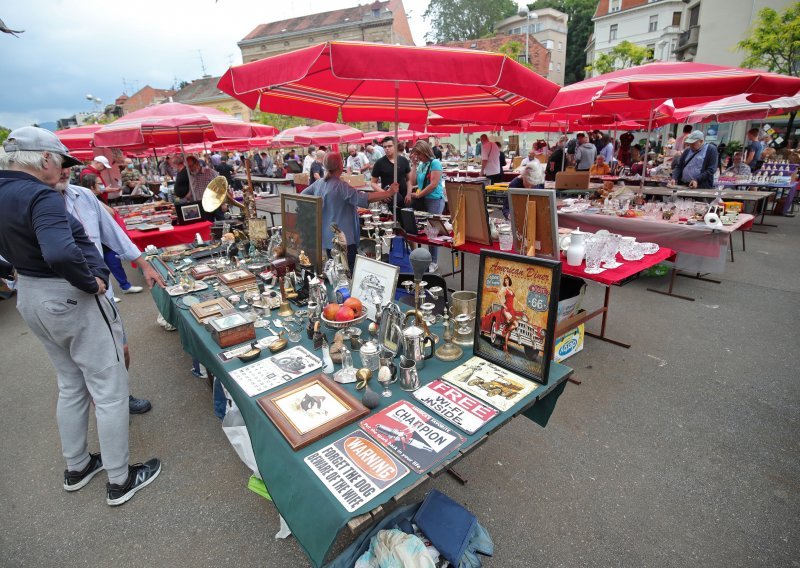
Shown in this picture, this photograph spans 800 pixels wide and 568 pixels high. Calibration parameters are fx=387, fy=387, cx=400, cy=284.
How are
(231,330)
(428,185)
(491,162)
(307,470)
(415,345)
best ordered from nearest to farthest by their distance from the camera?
(307,470), (415,345), (231,330), (428,185), (491,162)

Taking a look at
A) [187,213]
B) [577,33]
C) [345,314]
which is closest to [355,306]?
[345,314]

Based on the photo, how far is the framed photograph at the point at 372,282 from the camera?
2.38 metres

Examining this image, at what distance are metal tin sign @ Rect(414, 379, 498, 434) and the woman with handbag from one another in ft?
13.8

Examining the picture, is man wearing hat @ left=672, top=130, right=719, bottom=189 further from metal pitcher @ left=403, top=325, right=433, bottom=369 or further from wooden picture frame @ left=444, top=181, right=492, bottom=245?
metal pitcher @ left=403, top=325, right=433, bottom=369

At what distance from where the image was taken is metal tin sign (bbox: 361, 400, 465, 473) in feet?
5.04

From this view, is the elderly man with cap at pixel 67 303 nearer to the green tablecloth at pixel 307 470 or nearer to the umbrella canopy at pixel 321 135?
the green tablecloth at pixel 307 470

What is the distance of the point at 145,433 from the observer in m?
3.13

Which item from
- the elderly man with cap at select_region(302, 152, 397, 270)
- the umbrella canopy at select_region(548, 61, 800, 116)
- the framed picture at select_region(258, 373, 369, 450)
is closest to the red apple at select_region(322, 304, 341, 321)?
the framed picture at select_region(258, 373, 369, 450)

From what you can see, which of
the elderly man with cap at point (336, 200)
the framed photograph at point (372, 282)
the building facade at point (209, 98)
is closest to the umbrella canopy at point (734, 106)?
the elderly man with cap at point (336, 200)

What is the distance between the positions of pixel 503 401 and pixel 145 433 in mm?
2934

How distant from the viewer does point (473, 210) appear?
435 cm

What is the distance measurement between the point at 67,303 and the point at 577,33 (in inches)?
2357

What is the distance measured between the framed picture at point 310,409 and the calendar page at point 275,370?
0.25 ft

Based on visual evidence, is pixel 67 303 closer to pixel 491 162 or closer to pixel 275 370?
pixel 275 370
